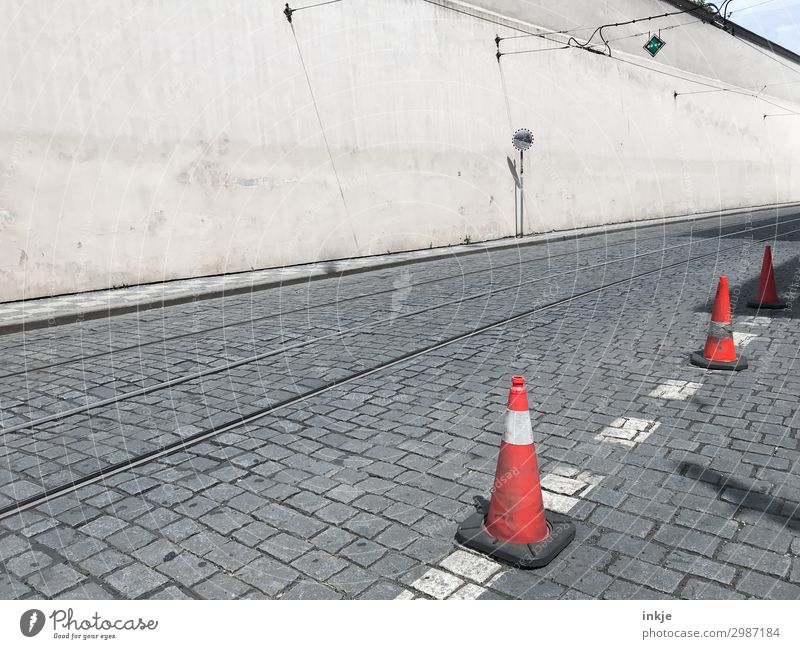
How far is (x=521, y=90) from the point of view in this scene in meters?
20.5

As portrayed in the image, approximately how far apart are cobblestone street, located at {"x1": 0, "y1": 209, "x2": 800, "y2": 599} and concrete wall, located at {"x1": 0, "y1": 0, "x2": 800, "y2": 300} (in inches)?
125

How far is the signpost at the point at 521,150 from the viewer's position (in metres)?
20.0

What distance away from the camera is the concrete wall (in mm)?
10539

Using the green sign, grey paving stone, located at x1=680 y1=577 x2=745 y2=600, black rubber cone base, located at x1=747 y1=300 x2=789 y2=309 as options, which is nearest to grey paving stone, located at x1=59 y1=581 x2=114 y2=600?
grey paving stone, located at x1=680 y1=577 x2=745 y2=600

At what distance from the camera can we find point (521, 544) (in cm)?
309

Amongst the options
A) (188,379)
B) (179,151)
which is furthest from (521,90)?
(188,379)

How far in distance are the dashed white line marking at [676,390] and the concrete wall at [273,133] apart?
9.17 meters

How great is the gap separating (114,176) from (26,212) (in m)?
1.57

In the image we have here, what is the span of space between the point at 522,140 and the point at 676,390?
1589 cm

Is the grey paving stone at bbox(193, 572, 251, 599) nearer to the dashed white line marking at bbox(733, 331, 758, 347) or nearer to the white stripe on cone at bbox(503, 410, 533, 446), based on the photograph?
the white stripe on cone at bbox(503, 410, 533, 446)

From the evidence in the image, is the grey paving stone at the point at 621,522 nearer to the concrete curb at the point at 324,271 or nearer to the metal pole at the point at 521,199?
the concrete curb at the point at 324,271

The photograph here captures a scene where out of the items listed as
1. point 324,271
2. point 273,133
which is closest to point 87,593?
point 324,271

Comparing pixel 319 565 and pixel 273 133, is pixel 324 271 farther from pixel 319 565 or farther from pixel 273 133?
pixel 319 565
